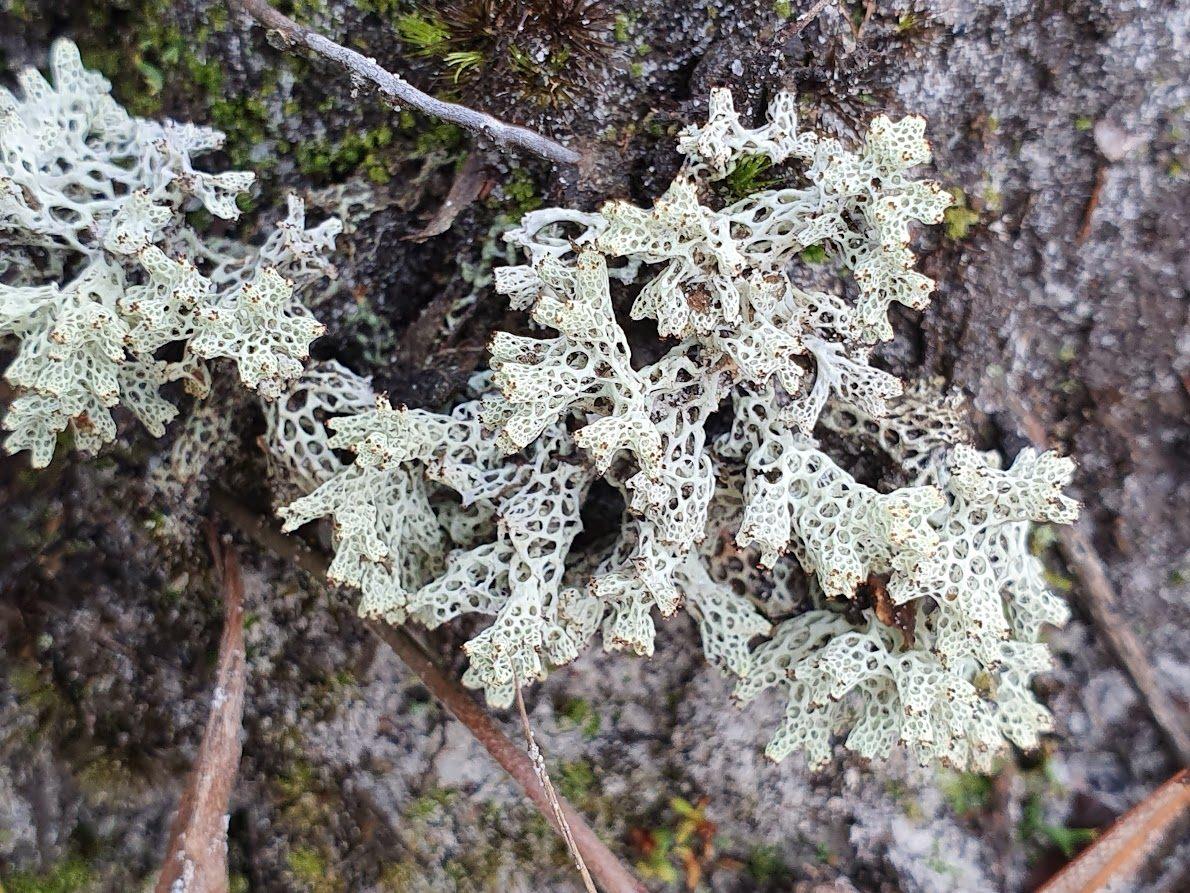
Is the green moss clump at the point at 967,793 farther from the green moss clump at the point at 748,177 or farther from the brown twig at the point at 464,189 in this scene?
the brown twig at the point at 464,189

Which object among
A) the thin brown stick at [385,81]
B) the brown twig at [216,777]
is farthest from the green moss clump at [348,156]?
the brown twig at [216,777]

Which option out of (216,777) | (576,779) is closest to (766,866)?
(576,779)

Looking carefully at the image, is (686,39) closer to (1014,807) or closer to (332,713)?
(332,713)

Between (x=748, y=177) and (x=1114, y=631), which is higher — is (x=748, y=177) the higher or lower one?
the higher one

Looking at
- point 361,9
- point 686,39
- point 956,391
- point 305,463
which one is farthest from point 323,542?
point 956,391

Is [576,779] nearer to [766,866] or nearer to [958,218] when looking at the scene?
[766,866]
